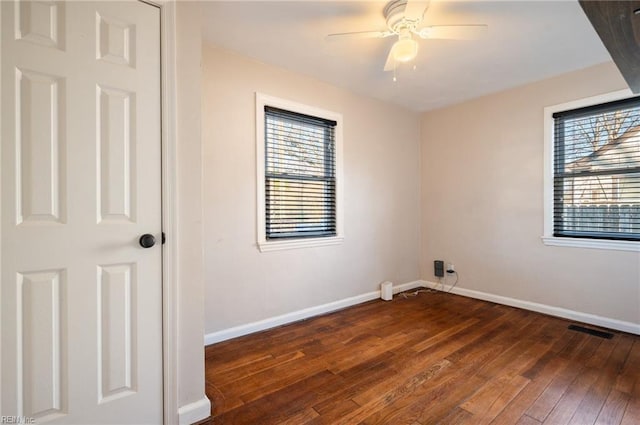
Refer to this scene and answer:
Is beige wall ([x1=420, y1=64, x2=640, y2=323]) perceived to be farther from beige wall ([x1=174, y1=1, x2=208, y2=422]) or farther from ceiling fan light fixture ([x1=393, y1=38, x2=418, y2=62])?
beige wall ([x1=174, y1=1, x2=208, y2=422])

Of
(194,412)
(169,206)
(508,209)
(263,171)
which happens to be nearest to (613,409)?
(508,209)

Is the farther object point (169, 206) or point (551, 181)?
point (551, 181)

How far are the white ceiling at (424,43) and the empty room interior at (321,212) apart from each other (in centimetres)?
2

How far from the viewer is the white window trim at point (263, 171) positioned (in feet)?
9.01

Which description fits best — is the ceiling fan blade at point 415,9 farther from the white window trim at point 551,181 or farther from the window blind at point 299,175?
the white window trim at point 551,181

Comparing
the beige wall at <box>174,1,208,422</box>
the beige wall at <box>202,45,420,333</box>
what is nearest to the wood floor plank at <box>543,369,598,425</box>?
the beige wall at <box>174,1,208,422</box>

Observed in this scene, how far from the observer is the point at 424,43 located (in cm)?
244

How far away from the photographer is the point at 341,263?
339 cm

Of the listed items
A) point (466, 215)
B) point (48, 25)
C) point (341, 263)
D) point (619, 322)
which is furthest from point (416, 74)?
point (619, 322)

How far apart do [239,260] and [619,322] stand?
3.55 metres

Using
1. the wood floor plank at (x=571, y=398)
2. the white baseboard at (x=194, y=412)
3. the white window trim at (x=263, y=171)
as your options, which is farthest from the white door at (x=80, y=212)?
the wood floor plank at (x=571, y=398)

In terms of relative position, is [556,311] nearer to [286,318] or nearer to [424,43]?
[286,318]

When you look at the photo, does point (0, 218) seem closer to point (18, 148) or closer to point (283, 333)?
point (18, 148)

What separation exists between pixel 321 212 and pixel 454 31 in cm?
199
